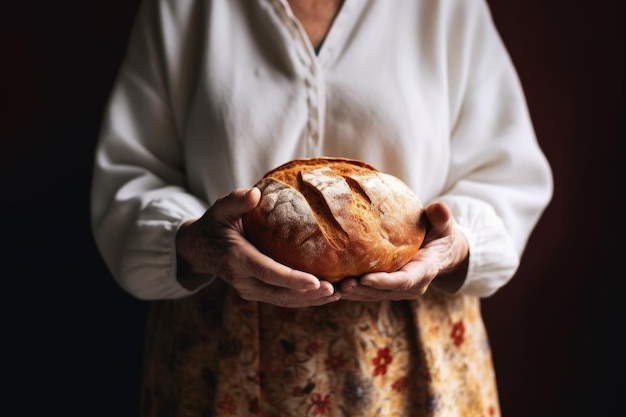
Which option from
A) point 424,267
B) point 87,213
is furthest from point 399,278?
point 87,213

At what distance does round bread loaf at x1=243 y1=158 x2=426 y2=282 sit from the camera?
0.80m

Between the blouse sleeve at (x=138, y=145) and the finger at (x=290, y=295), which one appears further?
the blouse sleeve at (x=138, y=145)

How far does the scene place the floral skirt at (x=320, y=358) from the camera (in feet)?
3.28

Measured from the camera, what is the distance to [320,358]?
100 cm

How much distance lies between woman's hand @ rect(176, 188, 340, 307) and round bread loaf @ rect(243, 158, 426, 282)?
22 millimetres

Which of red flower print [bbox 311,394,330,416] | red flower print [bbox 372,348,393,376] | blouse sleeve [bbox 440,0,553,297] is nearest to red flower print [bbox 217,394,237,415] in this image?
red flower print [bbox 311,394,330,416]

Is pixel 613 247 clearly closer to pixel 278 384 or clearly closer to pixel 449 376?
pixel 449 376

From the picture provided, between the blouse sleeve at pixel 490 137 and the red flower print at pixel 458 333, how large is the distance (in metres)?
0.07

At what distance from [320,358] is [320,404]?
0.07 metres

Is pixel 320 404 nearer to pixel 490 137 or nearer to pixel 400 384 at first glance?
pixel 400 384

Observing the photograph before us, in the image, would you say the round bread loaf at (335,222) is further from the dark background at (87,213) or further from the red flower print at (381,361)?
the dark background at (87,213)

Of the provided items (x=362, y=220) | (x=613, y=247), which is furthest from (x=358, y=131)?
(x=613, y=247)

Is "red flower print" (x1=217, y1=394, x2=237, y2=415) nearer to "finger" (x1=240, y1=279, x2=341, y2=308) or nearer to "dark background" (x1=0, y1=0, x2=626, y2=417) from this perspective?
"finger" (x1=240, y1=279, x2=341, y2=308)

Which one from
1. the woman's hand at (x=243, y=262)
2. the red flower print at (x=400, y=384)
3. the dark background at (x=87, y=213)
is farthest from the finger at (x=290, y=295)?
the dark background at (x=87, y=213)
